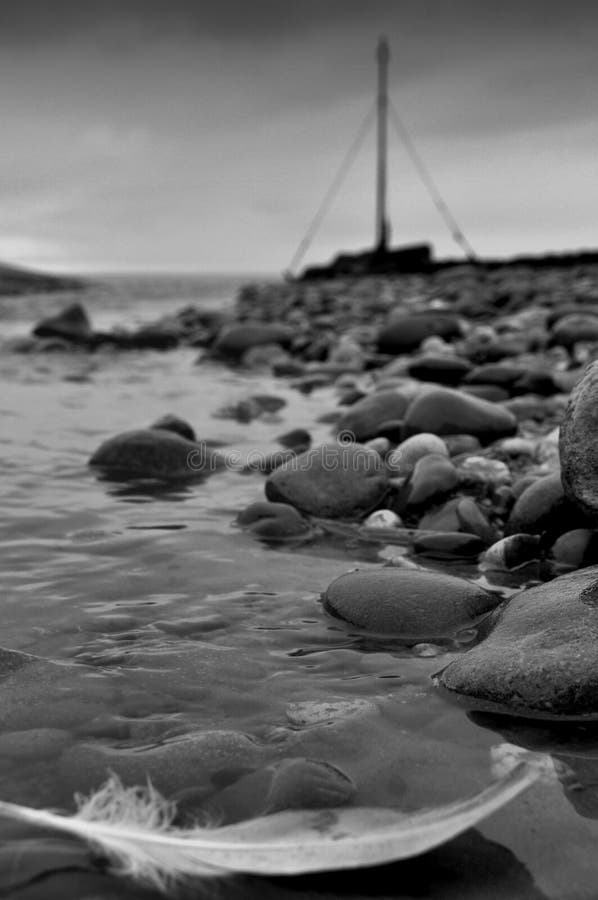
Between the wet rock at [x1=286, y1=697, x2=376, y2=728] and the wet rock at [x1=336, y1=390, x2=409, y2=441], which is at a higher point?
the wet rock at [x1=336, y1=390, x2=409, y2=441]

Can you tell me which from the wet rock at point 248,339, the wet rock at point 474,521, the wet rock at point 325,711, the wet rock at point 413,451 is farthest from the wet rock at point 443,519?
the wet rock at point 248,339

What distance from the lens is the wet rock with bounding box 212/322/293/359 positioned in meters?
11.9

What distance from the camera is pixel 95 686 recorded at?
253 centimetres

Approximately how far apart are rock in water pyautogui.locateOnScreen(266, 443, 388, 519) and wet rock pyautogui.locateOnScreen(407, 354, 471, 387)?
294 centimetres

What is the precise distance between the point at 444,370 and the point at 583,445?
4.39 meters

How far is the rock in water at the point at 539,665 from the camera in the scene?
2.34 meters

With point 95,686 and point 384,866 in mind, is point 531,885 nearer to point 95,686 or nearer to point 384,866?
point 384,866

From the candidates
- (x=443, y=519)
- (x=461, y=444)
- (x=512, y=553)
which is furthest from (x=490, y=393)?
(x=512, y=553)

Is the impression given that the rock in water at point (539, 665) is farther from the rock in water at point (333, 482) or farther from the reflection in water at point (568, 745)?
the rock in water at point (333, 482)

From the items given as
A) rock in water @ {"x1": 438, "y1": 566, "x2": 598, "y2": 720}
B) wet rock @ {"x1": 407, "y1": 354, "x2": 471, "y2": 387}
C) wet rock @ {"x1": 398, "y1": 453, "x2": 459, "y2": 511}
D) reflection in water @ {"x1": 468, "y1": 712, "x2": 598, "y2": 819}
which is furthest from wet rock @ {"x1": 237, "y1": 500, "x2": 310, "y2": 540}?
wet rock @ {"x1": 407, "y1": 354, "x2": 471, "y2": 387}

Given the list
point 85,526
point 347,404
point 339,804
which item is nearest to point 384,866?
point 339,804

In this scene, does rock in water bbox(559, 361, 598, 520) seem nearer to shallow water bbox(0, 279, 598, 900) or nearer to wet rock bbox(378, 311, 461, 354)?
shallow water bbox(0, 279, 598, 900)

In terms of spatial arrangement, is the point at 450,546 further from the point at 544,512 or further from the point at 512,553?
the point at 544,512

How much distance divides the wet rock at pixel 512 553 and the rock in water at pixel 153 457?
7.15ft
